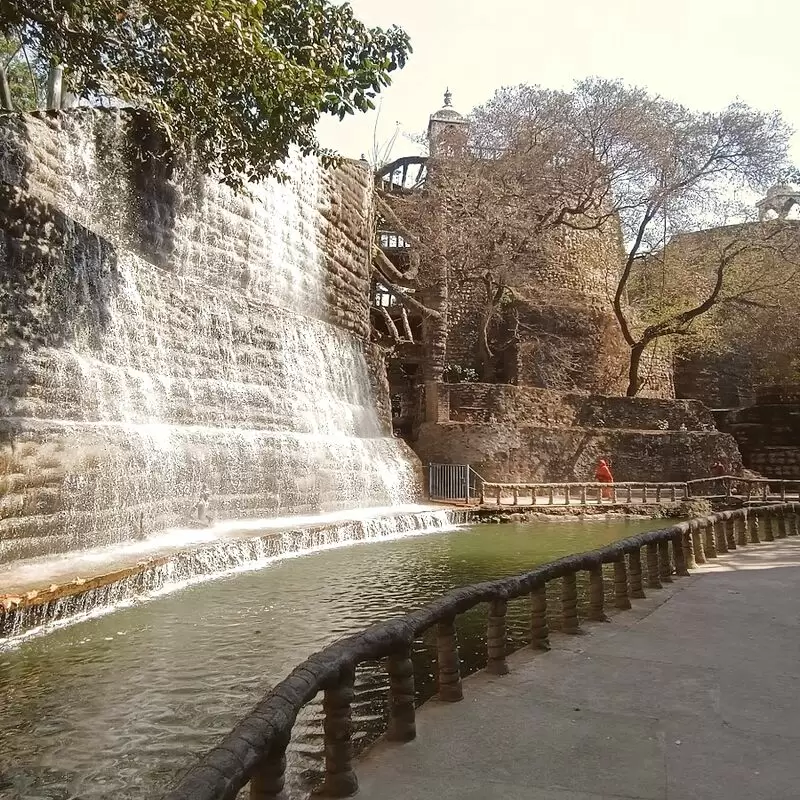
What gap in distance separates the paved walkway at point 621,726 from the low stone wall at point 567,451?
17313 millimetres

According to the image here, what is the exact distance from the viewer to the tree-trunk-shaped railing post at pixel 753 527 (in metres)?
12.4

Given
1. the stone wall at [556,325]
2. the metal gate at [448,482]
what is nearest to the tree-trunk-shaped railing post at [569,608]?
the metal gate at [448,482]

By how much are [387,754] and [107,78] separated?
1051 centimetres

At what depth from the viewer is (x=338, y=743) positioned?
2.90 meters

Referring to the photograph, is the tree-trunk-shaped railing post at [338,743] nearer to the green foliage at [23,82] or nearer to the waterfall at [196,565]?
the waterfall at [196,565]

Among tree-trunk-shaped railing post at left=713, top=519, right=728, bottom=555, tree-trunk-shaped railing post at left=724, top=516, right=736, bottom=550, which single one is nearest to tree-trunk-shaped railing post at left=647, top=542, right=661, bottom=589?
tree-trunk-shaped railing post at left=713, top=519, right=728, bottom=555

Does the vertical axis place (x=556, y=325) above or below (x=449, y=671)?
above

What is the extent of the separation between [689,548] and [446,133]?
25.1 metres

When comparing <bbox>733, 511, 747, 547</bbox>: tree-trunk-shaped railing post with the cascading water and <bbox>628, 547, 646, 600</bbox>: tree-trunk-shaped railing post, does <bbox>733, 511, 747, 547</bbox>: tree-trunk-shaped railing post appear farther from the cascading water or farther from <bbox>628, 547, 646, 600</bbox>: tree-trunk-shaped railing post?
the cascading water

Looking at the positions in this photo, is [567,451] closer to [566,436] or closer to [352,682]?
[566,436]

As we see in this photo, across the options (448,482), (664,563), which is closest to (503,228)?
(448,482)

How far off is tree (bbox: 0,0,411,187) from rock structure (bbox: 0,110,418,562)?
1.77 meters

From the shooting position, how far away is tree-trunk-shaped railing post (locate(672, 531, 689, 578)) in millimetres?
8236

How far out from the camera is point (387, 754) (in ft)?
10.5
